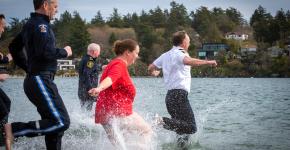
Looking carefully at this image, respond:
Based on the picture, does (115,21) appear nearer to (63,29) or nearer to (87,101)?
(63,29)

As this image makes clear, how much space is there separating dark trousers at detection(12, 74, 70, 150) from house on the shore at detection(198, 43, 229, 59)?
146471 mm

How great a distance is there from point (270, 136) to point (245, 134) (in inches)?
21.2

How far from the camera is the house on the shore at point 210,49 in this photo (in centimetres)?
15238

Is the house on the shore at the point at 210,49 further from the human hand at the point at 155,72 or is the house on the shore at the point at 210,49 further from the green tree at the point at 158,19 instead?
the human hand at the point at 155,72

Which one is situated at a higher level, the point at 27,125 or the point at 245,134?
the point at 27,125

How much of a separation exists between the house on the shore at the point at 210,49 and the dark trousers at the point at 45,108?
146m

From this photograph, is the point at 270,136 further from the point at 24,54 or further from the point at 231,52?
the point at 231,52

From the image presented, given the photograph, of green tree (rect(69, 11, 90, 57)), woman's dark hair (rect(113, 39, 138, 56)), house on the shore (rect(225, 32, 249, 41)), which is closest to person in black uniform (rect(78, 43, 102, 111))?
woman's dark hair (rect(113, 39, 138, 56))

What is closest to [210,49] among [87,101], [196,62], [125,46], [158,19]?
[158,19]

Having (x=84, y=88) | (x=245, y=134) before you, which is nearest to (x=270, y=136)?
(x=245, y=134)

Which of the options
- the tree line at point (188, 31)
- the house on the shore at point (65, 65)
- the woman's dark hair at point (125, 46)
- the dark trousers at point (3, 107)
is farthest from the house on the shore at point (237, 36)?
the woman's dark hair at point (125, 46)

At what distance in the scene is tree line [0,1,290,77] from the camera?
132 metres

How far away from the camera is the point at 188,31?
6531 inches

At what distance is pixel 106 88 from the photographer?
6000 millimetres
